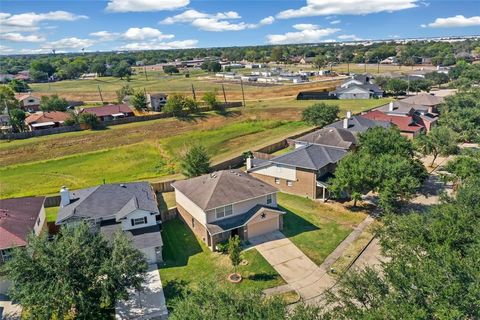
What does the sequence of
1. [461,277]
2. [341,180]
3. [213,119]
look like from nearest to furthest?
[461,277] → [341,180] → [213,119]

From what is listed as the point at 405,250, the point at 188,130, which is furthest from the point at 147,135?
the point at 405,250

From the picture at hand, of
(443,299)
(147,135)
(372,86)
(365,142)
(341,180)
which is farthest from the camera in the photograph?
(372,86)

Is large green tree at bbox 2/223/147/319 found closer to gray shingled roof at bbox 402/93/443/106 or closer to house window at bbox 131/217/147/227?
house window at bbox 131/217/147/227

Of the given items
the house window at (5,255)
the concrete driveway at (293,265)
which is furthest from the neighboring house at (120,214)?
the concrete driveway at (293,265)

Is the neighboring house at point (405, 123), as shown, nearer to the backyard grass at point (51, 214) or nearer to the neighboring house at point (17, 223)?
the backyard grass at point (51, 214)

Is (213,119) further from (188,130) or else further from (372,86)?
(372,86)

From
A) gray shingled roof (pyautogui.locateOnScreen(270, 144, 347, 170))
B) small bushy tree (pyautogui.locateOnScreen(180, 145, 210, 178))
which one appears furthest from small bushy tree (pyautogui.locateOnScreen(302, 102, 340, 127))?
small bushy tree (pyautogui.locateOnScreen(180, 145, 210, 178))

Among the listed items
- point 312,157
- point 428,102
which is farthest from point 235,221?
point 428,102
